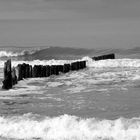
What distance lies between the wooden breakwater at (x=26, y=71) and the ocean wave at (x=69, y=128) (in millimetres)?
7209

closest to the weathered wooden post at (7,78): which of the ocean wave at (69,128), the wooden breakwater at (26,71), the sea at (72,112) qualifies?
the wooden breakwater at (26,71)

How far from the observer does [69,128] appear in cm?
888

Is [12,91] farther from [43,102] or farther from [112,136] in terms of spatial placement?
[112,136]

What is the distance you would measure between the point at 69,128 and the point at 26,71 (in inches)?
494

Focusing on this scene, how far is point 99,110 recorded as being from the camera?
35.4 ft

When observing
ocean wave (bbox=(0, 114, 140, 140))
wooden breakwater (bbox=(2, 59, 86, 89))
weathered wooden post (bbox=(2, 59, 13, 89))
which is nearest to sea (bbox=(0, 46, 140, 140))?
ocean wave (bbox=(0, 114, 140, 140))

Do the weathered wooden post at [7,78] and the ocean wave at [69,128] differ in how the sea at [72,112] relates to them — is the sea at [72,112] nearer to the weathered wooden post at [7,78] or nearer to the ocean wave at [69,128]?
the ocean wave at [69,128]

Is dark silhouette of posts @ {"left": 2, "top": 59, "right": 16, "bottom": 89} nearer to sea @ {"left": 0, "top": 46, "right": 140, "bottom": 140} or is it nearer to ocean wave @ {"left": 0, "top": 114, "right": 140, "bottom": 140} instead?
sea @ {"left": 0, "top": 46, "right": 140, "bottom": 140}

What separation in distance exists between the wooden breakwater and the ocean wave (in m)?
7.21

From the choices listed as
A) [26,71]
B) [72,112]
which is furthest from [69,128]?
[26,71]

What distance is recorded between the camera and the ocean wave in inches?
328

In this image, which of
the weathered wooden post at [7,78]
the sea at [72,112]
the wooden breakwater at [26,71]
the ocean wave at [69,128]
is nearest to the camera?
the ocean wave at [69,128]

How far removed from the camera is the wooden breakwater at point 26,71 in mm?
16792

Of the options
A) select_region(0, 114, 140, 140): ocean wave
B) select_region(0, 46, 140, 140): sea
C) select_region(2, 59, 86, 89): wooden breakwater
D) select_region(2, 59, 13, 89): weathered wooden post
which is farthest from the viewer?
select_region(2, 59, 86, 89): wooden breakwater
